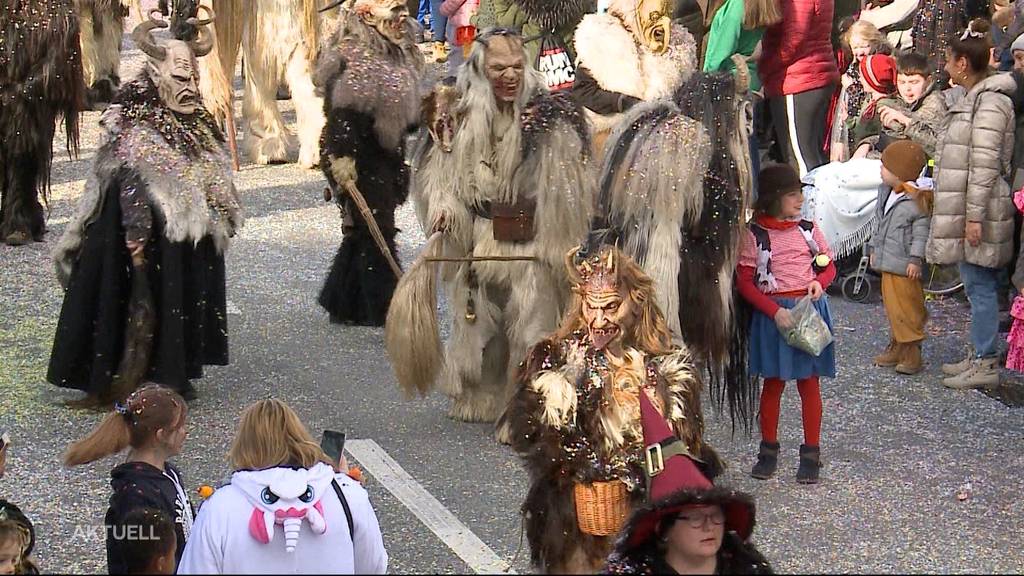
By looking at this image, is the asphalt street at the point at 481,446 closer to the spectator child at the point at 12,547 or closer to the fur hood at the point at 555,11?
the spectator child at the point at 12,547

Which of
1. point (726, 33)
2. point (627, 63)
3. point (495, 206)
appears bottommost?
point (495, 206)

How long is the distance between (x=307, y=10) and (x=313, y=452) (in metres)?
8.78

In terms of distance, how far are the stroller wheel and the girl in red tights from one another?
9.90ft

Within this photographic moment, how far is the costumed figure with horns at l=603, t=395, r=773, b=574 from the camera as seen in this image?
142 inches

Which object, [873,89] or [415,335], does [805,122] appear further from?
[415,335]

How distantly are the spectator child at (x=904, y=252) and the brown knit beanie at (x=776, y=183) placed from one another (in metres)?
1.88

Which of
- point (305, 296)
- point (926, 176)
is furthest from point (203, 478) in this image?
Result: point (926, 176)

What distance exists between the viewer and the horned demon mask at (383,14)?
27.2 ft

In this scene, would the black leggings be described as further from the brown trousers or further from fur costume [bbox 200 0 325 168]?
fur costume [bbox 200 0 325 168]

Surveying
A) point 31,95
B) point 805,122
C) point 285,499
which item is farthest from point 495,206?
point 31,95

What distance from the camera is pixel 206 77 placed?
12141mm

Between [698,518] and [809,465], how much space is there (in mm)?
2929

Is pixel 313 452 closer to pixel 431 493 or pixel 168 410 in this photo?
pixel 168 410

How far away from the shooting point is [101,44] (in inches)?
579
